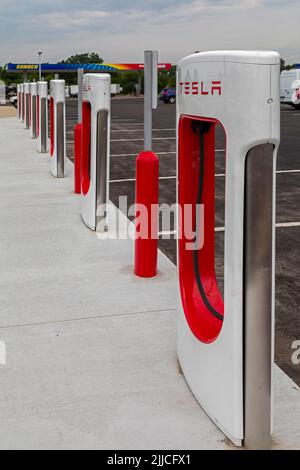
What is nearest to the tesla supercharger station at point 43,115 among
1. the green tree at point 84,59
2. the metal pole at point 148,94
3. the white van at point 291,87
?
the metal pole at point 148,94

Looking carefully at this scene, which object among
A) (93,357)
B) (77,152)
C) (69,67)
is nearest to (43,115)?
(77,152)

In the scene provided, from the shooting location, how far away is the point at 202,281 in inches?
146

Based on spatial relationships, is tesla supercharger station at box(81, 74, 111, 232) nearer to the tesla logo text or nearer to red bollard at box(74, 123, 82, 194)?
red bollard at box(74, 123, 82, 194)

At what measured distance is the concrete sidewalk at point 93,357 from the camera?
122 inches

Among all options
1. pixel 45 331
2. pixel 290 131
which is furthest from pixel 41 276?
pixel 290 131

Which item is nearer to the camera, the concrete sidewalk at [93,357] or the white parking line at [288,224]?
the concrete sidewalk at [93,357]

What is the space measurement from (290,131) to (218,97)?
1823 cm

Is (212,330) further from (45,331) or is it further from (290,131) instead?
(290,131)

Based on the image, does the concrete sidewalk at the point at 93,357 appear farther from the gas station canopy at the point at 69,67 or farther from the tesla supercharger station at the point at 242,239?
the gas station canopy at the point at 69,67

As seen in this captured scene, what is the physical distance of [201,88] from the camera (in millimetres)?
3014

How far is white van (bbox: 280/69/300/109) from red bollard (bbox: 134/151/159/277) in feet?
94.8

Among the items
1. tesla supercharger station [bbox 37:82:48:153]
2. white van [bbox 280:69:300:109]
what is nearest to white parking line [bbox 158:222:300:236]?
tesla supercharger station [bbox 37:82:48:153]

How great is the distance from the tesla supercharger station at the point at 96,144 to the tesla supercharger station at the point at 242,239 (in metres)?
3.44

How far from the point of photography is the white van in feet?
105
